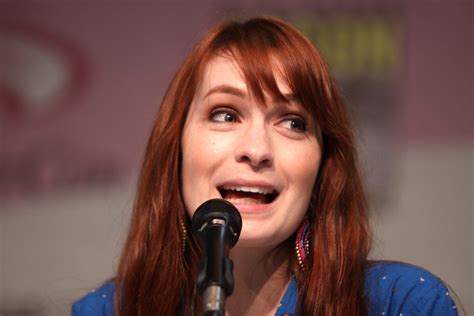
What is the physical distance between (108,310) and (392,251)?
147 centimetres

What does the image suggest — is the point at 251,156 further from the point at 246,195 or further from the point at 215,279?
the point at 215,279

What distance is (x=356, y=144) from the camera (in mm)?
1990

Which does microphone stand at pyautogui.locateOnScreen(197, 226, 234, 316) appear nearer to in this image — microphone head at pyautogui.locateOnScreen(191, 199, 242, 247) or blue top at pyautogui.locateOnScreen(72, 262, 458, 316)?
microphone head at pyautogui.locateOnScreen(191, 199, 242, 247)

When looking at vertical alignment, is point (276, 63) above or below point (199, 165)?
above

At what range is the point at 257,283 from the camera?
1.93 metres

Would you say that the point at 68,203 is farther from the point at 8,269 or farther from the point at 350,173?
the point at 350,173

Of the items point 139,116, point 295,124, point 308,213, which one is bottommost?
point 308,213

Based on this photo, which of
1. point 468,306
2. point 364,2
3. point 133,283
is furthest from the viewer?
point 364,2

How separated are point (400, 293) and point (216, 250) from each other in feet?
2.31

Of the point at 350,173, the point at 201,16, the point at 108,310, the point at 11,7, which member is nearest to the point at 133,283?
the point at 108,310

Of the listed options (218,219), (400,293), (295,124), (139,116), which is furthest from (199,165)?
(139,116)

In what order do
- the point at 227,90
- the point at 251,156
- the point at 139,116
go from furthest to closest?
the point at 139,116, the point at 227,90, the point at 251,156

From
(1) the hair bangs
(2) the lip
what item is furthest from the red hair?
(2) the lip

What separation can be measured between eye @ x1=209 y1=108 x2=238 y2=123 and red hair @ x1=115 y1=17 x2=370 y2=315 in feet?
0.33
